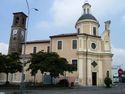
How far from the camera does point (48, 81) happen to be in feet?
179

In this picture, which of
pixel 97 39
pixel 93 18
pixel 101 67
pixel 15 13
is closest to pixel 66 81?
pixel 101 67

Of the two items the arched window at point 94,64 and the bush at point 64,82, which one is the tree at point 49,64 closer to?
the bush at point 64,82

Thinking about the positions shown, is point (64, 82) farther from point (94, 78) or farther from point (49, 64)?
point (49, 64)

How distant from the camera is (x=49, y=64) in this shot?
134 feet

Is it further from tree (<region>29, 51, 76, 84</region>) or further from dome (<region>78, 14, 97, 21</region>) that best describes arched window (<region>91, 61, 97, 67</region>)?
tree (<region>29, 51, 76, 84</region>)

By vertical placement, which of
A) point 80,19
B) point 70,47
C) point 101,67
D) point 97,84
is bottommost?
point 97,84

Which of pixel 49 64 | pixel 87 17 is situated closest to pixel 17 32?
pixel 87 17

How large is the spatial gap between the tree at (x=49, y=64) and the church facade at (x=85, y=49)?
929cm

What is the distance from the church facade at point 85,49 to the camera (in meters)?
53.1

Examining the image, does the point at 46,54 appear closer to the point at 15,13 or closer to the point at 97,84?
the point at 97,84

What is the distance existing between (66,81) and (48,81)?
5490mm

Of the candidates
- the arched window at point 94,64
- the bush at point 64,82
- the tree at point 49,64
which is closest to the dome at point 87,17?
the arched window at point 94,64

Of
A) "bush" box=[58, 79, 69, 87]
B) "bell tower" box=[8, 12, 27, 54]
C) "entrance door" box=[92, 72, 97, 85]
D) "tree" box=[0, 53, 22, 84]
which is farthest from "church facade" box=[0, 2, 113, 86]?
"tree" box=[0, 53, 22, 84]

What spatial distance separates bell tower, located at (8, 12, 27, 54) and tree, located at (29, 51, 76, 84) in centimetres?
2474
